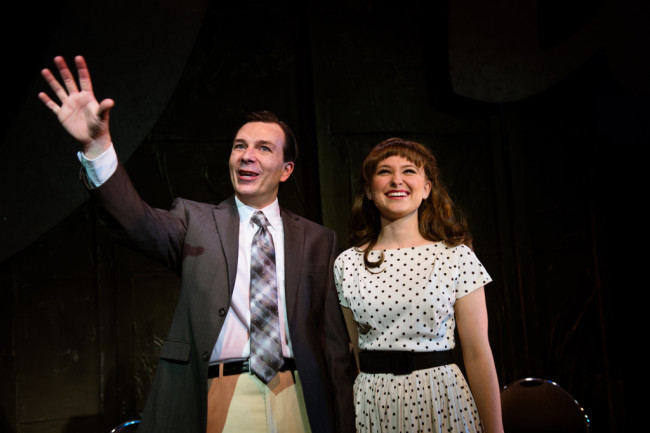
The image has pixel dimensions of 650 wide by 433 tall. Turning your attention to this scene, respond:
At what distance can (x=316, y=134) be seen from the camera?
3393 mm

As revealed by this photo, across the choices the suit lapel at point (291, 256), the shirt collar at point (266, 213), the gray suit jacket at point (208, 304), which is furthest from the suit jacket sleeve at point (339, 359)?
the shirt collar at point (266, 213)

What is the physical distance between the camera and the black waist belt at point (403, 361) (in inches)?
81.7

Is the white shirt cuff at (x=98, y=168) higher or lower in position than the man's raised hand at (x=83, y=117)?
lower

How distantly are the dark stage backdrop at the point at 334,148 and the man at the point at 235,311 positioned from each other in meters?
1.14

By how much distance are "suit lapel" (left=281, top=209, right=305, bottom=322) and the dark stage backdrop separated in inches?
40.1

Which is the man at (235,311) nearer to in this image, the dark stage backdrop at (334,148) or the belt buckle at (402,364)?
the belt buckle at (402,364)

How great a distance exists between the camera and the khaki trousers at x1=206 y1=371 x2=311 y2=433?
Answer: 201 centimetres

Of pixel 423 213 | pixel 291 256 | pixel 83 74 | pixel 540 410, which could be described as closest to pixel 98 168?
pixel 83 74

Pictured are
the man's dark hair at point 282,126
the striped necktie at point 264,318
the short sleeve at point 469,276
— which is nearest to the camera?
the striped necktie at point 264,318

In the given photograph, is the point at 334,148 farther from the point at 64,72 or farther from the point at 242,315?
the point at 64,72

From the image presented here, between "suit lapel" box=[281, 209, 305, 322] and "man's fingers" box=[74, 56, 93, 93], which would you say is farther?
"suit lapel" box=[281, 209, 305, 322]

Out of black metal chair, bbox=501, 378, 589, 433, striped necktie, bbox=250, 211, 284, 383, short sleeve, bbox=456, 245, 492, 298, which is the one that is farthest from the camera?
black metal chair, bbox=501, 378, 589, 433

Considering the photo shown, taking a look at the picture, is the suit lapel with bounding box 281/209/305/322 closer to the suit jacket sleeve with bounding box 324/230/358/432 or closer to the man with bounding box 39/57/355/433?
the man with bounding box 39/57/355/433

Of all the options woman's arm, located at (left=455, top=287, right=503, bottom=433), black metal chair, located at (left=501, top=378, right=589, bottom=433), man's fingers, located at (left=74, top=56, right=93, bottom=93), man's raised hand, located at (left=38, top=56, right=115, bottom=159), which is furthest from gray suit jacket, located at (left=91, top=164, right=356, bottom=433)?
black metal chair, located at (left=501, top=378, right=589, bottom=433)
